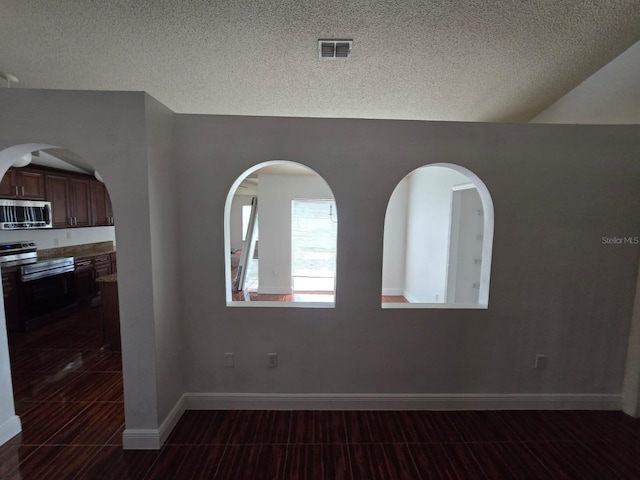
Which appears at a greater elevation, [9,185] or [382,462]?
[9,185]

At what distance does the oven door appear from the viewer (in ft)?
11.9

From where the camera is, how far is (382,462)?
1.81 m

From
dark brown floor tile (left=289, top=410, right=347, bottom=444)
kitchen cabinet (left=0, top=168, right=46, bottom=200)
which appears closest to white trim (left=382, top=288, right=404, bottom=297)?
dark brown floor tile (left=289, top=410, right=347, bottom=444)

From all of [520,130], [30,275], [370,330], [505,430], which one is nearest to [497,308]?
[505,430]

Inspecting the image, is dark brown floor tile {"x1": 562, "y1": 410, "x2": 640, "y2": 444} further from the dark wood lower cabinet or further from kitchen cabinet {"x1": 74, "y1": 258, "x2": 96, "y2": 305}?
kitchen cabinet {"x1": 74, "y1": 258, "x2": 96, "y2": 305}

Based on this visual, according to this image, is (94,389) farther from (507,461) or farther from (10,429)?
(507,461)

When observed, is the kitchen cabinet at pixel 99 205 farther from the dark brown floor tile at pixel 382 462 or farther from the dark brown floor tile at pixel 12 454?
the dark brown floor tile at pixel 382 462

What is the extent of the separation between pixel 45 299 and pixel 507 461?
5.72 meters

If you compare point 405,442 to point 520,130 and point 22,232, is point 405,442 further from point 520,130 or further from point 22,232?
point 22,232

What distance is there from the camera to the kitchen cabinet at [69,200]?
4.12 metres

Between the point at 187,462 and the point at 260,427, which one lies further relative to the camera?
the point at 260,427

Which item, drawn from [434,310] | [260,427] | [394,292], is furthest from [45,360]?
[394,292]

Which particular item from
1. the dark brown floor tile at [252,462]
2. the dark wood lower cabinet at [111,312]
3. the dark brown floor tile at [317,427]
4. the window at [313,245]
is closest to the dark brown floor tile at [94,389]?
the dark wood lower cabinet at [111,312]

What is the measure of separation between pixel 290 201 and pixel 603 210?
4.57 m
